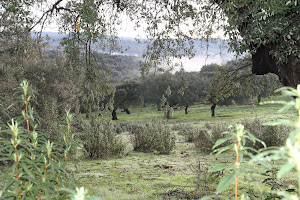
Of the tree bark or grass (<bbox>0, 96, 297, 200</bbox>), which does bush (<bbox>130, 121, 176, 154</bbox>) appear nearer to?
grass (<bbox>0, 96, 297, 200</bbox>)

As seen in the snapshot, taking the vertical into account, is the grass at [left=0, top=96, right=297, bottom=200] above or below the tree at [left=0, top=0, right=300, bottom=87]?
below

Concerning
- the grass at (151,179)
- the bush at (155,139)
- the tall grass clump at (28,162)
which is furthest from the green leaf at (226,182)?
the bush at (155,139)

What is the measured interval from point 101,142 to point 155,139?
6.87 ft

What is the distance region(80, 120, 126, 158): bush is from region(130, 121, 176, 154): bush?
1346 mm

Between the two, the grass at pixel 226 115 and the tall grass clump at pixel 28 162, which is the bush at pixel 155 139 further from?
the grass at pixel 226 115

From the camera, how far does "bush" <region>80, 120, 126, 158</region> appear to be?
→ 26.3ft

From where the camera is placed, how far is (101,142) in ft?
26.5

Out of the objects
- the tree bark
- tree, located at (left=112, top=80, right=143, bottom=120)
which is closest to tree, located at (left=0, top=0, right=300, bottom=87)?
the tree bark

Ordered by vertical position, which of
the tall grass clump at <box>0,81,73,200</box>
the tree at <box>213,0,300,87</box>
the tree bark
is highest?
the tree at <box>213,0,300,87</box>

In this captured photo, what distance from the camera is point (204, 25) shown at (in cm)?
769

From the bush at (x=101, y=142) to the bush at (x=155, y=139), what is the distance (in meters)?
1.35

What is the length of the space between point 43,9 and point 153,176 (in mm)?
4849

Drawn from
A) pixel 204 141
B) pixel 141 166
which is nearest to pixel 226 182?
pixel 141 166

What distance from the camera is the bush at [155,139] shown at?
9.02m
